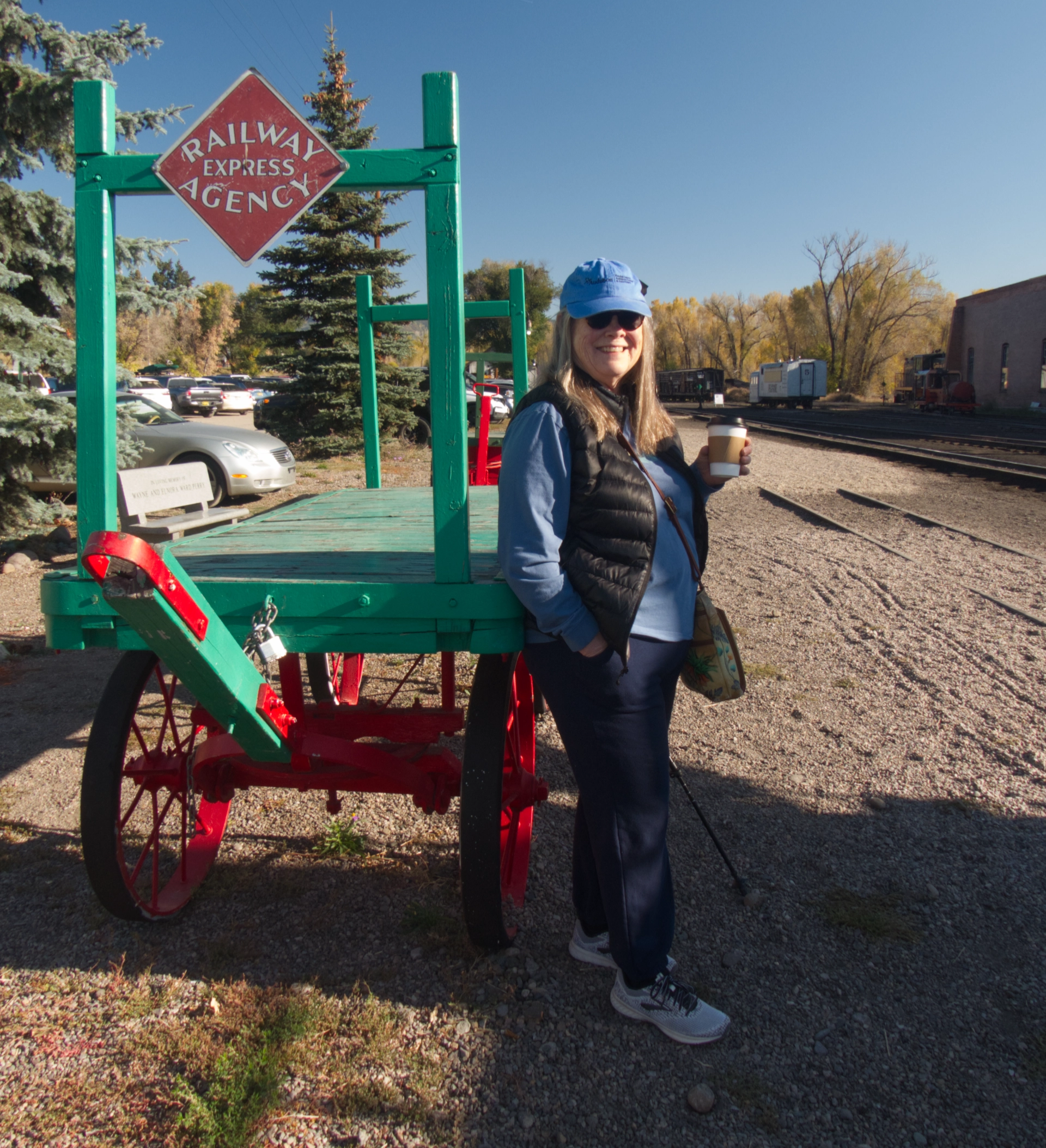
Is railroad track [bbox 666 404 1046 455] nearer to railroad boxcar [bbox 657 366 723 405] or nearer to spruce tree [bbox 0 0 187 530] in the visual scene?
railroad boxcar [bbox 657 366 723 405]

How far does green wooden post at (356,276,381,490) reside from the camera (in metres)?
4.61

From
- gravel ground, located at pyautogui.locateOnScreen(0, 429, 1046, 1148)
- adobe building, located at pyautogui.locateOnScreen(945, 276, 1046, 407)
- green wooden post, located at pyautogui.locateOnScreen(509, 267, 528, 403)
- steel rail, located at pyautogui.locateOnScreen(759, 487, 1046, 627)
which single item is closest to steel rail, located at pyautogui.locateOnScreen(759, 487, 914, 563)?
steel rail, located at pyautogui.locateOnScreen(759, 487, 1046, 627)

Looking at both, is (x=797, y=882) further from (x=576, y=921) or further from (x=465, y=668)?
(x=465, y=668)

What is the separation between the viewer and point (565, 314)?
83.0 inches

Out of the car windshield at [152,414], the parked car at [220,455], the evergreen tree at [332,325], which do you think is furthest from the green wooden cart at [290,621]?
the evergreen tree at [332,325]

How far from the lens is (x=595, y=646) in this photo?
1972 mm

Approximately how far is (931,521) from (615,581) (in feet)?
29.9

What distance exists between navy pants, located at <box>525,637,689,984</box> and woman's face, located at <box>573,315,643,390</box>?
67cm

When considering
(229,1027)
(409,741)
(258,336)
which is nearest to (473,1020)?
(229,1027)

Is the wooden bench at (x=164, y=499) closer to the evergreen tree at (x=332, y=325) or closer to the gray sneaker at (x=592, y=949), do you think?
the gray sneaker at (x=592, y=949)

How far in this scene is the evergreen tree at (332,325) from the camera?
19.3 m

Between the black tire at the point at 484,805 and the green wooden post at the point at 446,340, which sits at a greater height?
the green wooden post at the point at 446,340

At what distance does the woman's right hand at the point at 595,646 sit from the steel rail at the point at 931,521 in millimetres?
7219

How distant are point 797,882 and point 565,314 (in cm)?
212
